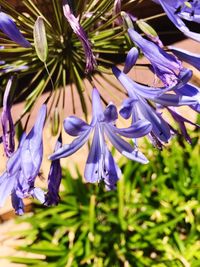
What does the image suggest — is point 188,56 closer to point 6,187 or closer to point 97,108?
point 97,108

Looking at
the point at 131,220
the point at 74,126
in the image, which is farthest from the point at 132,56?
the point at 131,220

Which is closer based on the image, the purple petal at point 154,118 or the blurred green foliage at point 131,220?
the purple petal at point 154,118

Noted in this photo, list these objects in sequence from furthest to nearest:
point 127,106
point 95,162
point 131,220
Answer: point 131,220, point 95,162, point 127,106

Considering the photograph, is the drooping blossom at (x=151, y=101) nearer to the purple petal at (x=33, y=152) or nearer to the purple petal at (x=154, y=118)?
the purple petal at (x=154, y=118)

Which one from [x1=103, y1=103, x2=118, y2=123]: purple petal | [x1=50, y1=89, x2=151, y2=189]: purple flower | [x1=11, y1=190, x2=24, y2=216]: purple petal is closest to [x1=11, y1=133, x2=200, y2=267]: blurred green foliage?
[x1=11, y1=190, x2=24, y2=216]: purple petal

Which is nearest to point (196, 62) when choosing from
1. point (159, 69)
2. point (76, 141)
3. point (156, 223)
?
point (159, 69)

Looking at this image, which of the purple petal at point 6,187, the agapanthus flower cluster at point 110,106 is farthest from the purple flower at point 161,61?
the purple petal at point 6,187

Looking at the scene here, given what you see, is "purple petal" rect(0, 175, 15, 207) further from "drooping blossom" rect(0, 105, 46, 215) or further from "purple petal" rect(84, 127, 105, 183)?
"purple petal" rect(84, 127, 105, 183)
